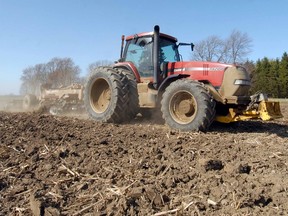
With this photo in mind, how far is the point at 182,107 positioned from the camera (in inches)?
267

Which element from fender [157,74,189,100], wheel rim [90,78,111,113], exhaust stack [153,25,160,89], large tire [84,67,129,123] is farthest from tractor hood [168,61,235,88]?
wheel rim [90,78,111,113]

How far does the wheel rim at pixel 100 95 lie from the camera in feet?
27.6

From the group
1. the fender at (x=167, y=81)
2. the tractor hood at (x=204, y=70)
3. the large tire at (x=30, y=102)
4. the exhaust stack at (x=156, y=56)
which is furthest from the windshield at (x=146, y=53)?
the large tire at (x=30, y=102)

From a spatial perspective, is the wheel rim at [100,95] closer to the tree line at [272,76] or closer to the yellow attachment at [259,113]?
the yellow attachment at [259,113]

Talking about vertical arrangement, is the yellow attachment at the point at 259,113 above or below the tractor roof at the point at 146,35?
below

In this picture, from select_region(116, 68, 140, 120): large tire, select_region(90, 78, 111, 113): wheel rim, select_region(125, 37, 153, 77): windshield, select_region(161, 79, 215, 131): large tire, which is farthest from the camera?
select_region(90, 78, 111, 113): wheel rim

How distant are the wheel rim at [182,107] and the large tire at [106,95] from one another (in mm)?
1353

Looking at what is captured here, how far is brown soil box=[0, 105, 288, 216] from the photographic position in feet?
9.54

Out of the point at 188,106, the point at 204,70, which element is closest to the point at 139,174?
the point at 188,106

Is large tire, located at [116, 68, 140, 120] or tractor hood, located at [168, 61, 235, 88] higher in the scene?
tractor hood, located at [168, 61, 235, 88]

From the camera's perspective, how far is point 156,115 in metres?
8.18

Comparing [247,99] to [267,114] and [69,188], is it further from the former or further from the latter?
[69,188]

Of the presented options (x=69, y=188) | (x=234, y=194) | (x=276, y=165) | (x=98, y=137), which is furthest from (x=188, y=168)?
(x=98, y=137)

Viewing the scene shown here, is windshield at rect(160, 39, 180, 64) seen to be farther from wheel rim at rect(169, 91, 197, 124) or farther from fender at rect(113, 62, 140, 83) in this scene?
wheel rim at rect(169, 91, 197, 124)
